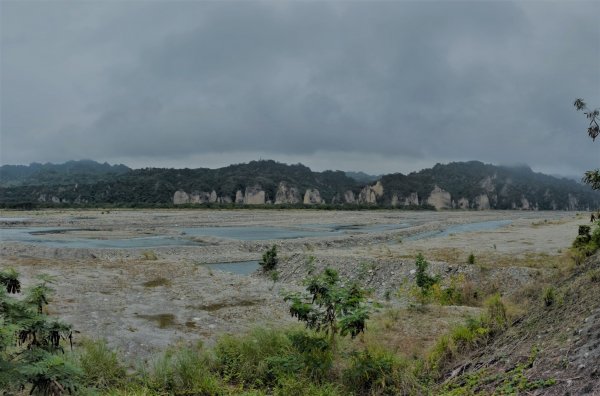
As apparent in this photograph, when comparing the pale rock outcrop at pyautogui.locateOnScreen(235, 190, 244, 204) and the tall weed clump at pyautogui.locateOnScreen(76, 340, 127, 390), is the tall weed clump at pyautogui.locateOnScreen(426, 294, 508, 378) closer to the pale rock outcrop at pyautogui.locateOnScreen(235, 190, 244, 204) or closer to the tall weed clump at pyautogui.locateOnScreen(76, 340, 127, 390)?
the tall weed clump at pyautogui.locateOnScreen(76, 340, 127, 390)

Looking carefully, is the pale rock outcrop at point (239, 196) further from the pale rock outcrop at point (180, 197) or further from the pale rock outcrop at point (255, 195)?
the pale rock outcrop at point (180, 197)

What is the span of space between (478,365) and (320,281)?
10.3 ft

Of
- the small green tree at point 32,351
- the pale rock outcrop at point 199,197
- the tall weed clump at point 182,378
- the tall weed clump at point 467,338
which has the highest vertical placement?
the pale rock outcrop at point 199,197

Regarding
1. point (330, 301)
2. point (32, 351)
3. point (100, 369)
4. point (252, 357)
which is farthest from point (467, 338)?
point (32, 351)

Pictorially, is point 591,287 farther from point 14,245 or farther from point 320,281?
point 14,245

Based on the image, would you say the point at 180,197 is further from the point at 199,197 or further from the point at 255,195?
the point at 255,195

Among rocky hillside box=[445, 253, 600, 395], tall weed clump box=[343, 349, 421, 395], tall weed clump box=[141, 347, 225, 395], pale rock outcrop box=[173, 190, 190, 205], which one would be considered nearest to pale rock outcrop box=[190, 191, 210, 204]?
pale rock outcrop box=[173, 190, 190, 205]

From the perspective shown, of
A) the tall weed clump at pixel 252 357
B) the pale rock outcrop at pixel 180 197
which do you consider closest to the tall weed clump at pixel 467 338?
the tall weed clump at pixel 252 357

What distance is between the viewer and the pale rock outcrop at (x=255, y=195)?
19430cm

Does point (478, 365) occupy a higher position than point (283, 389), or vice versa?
point (478, 365)

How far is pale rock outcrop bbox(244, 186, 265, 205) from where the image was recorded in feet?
637

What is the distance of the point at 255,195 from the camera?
641 ft

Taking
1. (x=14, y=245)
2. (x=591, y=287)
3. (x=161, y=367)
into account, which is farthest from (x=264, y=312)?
(x=14, y=245)

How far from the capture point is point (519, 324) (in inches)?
325
